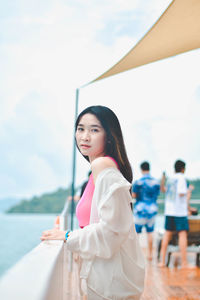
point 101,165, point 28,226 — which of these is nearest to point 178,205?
point 28,226

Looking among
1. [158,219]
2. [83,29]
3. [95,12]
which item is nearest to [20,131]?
[83,29]

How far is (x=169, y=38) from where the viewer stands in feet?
10.5

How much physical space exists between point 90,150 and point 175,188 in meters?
3.49

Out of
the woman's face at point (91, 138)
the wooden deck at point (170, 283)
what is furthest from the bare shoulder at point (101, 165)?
the wooden deck at point (170, 283)

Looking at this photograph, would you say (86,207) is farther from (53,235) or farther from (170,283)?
(170,283)

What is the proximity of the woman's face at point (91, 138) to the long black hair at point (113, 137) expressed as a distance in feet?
0.05

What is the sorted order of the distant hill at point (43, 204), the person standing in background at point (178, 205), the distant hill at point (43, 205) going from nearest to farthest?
the person standing in background at point (178, 205) → the distant hill at point (43, 205) → the distant hill at point (43, 204)

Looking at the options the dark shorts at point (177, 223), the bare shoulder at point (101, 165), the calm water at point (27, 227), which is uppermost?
the bare shoulder at point (101, 165)

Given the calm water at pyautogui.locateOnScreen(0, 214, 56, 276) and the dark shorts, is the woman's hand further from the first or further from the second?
the dark shorts

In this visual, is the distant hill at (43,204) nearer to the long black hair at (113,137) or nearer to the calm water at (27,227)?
the calm water at (27,227)

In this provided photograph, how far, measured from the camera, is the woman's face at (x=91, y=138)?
137 cm

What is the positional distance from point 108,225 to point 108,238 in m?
0.04

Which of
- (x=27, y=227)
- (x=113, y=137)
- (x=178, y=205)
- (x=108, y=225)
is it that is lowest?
(x=27, y=227)

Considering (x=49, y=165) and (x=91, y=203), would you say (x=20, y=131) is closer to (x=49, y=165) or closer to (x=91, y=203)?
(x=49, y=165)
